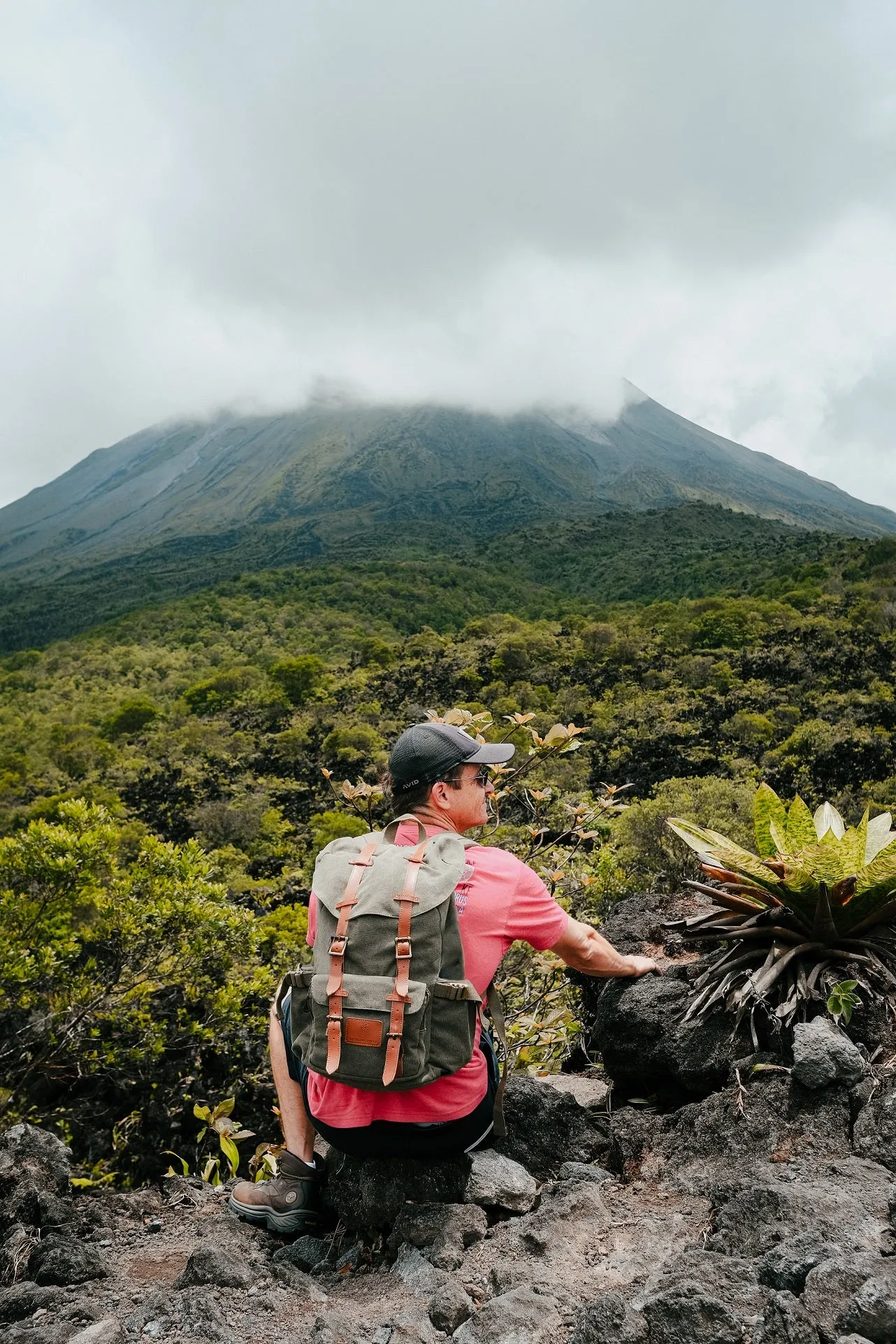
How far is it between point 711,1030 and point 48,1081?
4.74 metres

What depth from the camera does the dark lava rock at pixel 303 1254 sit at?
187cm

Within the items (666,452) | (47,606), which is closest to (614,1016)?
(47,606)

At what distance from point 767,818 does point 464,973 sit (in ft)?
4.68

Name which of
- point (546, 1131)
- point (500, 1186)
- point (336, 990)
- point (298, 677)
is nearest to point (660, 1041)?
point (546, 1131)

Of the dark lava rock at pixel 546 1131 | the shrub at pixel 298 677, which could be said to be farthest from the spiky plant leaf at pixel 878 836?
the shrub at pixel 298 677

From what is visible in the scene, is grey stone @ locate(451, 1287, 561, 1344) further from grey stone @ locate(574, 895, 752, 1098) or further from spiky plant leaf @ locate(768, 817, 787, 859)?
spiky plant leaf @ locate(768, 817, 787, 859)

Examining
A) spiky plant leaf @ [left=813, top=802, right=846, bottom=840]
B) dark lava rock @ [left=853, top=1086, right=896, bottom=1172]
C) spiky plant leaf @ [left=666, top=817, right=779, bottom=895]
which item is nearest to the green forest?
spiky plant leaf @ [left=666, top=817, right=779, bottom=895]

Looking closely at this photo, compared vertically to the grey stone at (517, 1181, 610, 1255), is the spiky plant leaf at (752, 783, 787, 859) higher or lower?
higher

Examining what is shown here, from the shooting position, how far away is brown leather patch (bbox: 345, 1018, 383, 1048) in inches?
66.4

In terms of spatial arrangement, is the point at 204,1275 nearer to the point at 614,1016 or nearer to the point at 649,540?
the point at 614,1016

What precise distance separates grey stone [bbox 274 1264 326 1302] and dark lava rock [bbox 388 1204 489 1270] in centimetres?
19

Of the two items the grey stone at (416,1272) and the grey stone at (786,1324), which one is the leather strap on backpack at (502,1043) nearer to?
the grey stone at (416,1272)

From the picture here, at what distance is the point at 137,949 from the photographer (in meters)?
4.95

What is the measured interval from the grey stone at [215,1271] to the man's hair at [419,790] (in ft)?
3.38
